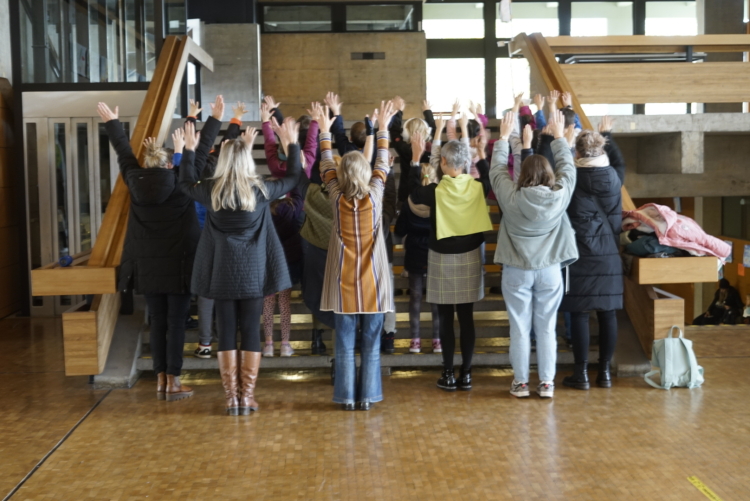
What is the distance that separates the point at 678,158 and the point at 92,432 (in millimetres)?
6256

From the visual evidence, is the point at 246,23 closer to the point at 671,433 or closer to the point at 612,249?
the point at 612,249

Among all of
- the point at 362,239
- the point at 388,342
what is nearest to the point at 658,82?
the point at 388,342

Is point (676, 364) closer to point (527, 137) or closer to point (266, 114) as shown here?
point (527, 137)

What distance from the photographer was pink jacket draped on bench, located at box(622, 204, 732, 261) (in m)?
5.09

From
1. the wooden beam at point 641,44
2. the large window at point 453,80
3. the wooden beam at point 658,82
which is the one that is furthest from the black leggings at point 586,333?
the large window at point 453,80

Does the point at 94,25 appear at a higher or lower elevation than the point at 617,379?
higher

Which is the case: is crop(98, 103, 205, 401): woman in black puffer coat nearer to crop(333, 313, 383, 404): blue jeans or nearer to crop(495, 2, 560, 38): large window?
crop(333, 313, 383, 404): blue jeans

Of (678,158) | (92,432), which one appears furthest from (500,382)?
(678,158)

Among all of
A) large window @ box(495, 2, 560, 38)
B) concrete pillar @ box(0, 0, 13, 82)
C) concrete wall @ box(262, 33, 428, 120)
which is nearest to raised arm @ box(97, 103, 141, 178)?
concrete pillar @ box(0, 0, 13, 82)

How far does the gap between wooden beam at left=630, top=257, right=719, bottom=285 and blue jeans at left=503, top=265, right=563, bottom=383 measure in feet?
2.28

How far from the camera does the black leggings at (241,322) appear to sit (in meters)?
4.55

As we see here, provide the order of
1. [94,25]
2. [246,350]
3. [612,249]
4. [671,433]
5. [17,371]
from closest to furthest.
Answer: [671,433], [246,350], [612,249], [17,371], [94,25]

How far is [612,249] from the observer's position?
16.3 feet

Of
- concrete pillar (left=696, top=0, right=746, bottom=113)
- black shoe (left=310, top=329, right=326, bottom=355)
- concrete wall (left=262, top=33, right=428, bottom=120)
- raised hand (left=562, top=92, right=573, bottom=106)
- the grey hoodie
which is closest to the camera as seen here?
the grey hoodie
